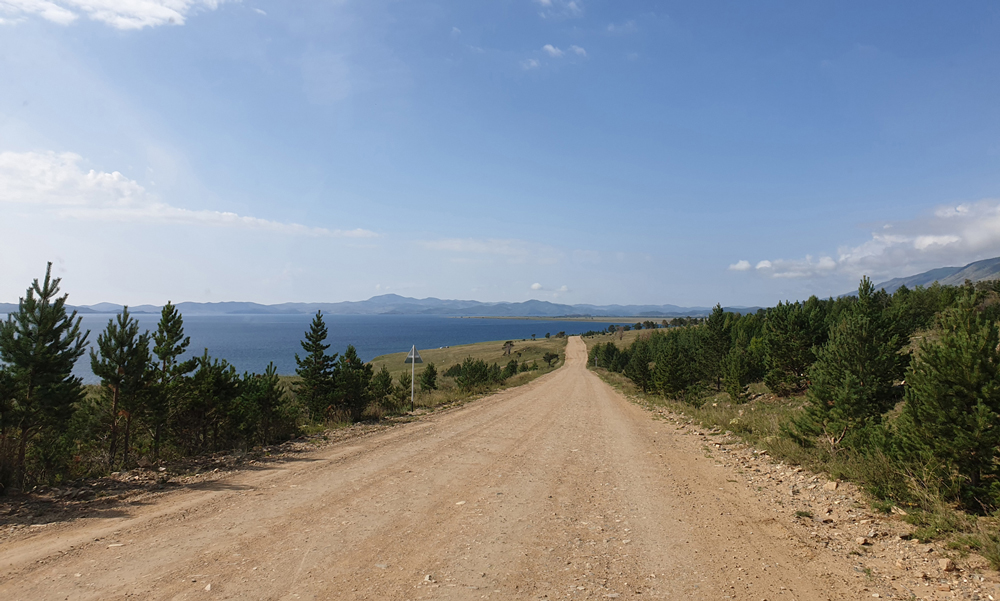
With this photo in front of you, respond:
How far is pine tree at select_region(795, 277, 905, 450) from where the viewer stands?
11.3 metres

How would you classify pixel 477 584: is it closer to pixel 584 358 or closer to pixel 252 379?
pixel 252 379

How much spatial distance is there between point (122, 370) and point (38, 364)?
6.56 ft

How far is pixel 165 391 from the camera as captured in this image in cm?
1170

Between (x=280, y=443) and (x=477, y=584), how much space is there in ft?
34.6

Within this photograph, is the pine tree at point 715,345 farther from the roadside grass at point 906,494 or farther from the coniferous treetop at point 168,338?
the coniferous treetop at point 168,338

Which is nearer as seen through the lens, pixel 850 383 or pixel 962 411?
pixel 962 411

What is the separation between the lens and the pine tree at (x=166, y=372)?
11.4 m

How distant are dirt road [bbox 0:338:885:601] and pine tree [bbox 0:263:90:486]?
335 cm

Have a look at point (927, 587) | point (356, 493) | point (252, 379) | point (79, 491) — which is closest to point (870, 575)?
point (927, 587)

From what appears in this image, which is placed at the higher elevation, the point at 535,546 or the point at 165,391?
the point at 165,391

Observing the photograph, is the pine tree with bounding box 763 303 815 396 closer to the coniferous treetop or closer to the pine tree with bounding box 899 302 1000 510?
the pine tree with bounding box 899 302 1000 510

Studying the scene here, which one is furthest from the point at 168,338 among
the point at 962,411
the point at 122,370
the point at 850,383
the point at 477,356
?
the point at 477,356

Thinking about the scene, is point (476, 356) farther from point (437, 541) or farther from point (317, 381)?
point (437, 541)

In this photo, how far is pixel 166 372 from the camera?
12.3m
